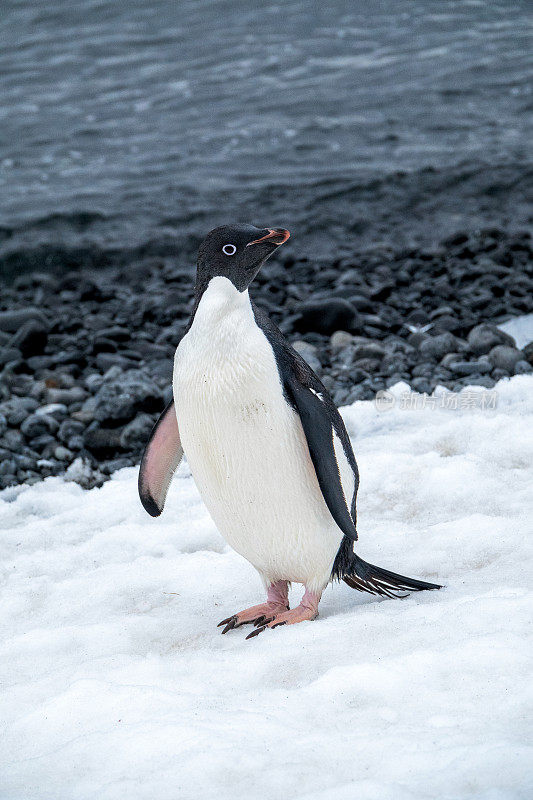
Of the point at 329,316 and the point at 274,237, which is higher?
the point at 274,237

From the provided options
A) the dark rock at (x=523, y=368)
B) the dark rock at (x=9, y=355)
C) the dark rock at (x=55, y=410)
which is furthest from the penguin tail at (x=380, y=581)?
the dark rock at (x=9, y=355)

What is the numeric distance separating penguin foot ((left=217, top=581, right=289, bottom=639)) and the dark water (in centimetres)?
639

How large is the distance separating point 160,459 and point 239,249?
795mm

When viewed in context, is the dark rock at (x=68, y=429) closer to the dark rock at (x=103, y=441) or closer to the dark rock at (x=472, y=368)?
the dark rock at (x=103, y=441)

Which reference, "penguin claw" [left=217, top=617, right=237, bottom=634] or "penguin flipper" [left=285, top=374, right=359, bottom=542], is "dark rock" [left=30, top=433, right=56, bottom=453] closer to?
Result: "penguin claw" [left=217, top=617, right=237, bottom=634]

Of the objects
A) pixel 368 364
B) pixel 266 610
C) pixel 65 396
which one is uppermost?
pixel 266 610

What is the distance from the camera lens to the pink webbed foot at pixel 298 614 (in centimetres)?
259

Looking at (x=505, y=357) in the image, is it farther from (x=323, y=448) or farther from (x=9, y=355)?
(x=9, y=355)

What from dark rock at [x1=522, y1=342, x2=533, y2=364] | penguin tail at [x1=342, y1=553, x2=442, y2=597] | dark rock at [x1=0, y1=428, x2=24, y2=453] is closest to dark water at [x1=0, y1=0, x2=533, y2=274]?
dark rock at [x1=522, y1=342, x2=533, y2=364]

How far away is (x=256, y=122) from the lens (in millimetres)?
12406

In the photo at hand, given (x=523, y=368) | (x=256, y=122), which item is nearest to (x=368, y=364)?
(x=523, y=368)

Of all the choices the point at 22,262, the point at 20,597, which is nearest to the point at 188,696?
the point at 20,597

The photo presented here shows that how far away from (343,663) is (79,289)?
6457mm

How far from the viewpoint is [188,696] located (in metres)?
2.14
